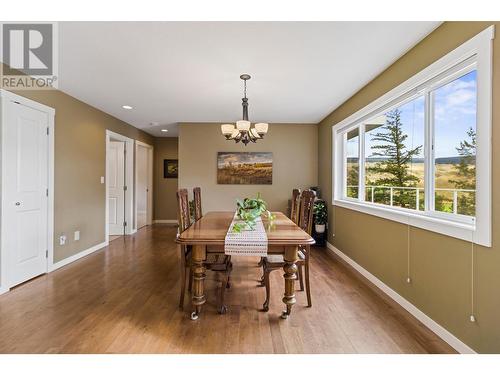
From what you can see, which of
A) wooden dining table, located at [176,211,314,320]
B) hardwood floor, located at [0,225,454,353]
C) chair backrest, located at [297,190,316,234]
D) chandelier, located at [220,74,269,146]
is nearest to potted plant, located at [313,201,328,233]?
hardwood floor, located at [0,225,454,353]

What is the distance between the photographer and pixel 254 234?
2145 mm

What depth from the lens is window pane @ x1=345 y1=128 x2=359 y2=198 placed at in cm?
387

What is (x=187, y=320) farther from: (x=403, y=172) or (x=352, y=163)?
(x=352, y=163)

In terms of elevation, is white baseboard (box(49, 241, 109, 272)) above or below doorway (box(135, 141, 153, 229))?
below

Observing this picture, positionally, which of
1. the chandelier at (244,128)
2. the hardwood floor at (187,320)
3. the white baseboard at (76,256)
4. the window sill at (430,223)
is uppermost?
the chandelier at (244,128)

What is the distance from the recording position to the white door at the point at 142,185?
245 inches

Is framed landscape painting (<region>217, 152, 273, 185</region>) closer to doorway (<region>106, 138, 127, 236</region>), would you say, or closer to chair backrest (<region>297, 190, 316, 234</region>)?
doorway (<region>106, 138, 127, 236</region>)

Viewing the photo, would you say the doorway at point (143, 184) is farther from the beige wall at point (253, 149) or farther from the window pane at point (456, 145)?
the window pane at point (456, 145)

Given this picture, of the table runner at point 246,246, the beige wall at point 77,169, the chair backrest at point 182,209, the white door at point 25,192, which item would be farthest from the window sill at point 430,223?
the beige wall at point 77,169

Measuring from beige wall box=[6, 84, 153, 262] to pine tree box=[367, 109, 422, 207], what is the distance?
4.19 metres

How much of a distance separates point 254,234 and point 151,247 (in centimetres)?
317

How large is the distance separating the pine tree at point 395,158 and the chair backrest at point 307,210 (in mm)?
980
